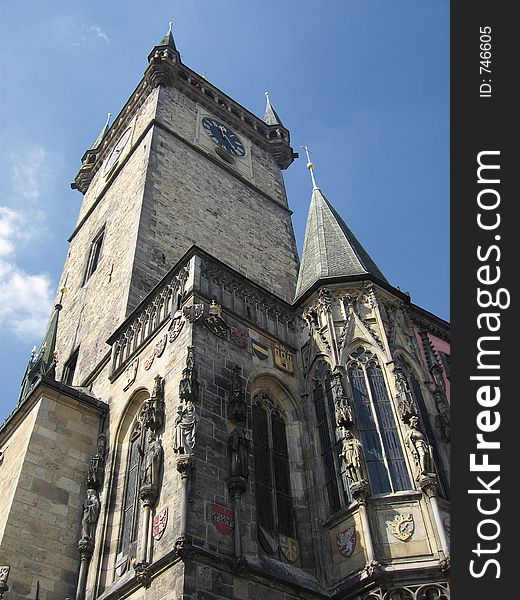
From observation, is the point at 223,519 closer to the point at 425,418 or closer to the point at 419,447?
the point at 419,447

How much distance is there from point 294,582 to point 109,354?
684 centimetres

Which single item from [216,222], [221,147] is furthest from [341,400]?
[221,147]

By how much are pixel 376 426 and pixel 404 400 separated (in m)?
0.62

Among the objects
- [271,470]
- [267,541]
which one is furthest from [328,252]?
[267,541]

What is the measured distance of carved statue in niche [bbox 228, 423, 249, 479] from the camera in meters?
9.71

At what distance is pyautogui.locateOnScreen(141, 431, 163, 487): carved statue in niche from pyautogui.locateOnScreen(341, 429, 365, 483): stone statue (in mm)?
2788

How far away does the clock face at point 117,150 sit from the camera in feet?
83.7

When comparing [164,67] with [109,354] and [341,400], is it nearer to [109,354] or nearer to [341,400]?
[109,354]

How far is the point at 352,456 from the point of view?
10180mm

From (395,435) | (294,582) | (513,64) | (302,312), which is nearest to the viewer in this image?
(513,64)

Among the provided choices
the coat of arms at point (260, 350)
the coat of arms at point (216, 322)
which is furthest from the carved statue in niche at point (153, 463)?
the coat of arms at point (260, 350)

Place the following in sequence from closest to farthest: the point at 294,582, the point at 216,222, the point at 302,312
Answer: the point at 294,582 < the point at 302,312 < the point at 216,222

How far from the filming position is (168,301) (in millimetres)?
12859

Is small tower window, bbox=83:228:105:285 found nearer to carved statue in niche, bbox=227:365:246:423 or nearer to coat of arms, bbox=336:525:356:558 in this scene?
carved statue in niche, bbox=227:365:246:423
